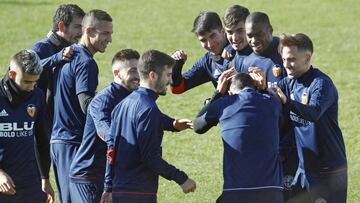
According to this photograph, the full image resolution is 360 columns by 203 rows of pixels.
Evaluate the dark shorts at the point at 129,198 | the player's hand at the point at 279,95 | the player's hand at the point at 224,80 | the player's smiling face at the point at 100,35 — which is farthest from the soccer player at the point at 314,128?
the player's smiling face at the point at 100,35

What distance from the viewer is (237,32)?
975cm

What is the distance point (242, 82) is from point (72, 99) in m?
2.10

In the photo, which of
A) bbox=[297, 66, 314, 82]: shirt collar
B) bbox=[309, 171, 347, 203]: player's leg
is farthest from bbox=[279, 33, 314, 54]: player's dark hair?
bbox=[309, 171, 347, 203]: player's leg

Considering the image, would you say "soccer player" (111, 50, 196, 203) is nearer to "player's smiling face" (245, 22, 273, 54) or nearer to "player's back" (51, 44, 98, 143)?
"player's back" (51, 44, 98, 143)

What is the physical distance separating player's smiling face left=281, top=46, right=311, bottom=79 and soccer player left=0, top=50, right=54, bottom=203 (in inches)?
94.4

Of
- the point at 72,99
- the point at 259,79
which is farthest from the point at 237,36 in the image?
the point at 72,99

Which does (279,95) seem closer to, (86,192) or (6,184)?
(86,192)

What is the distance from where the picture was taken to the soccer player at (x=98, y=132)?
8758mm

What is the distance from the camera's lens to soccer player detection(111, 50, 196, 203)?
8047mm

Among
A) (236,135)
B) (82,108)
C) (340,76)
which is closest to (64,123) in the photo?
(82,108)

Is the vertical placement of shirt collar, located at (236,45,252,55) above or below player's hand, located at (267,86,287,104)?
above

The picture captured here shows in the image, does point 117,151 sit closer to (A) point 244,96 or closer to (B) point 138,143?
(B) point 138,143

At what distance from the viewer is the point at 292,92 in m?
9.20

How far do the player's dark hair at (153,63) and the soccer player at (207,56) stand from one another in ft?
5.54
